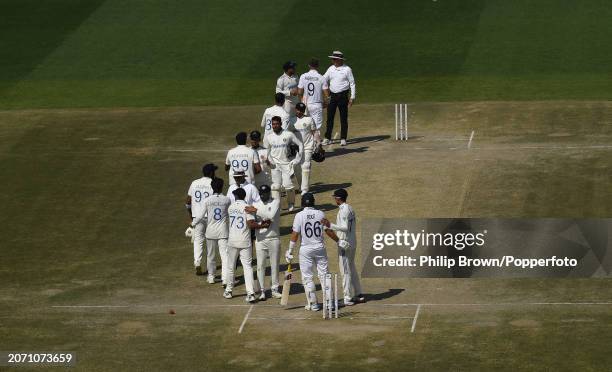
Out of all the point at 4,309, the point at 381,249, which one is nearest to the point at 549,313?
the point at 381,249

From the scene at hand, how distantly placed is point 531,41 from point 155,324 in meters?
23.8

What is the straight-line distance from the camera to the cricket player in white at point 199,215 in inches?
1164

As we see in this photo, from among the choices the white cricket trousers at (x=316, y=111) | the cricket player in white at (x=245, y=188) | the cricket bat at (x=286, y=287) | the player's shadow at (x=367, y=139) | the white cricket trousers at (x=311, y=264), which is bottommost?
the cricket bat at (x=286, y=287)

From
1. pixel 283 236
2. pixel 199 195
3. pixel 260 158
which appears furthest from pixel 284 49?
pixel 199 195

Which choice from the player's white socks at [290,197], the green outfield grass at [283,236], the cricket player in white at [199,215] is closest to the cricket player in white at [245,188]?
the cricket player in white at [199,215]

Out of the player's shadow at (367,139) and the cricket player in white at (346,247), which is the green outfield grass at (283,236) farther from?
the cricket player in white at (346,247)

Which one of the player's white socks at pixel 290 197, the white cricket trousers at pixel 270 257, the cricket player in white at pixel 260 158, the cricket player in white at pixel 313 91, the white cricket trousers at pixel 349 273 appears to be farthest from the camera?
the cricket player in white at pixel 313 91

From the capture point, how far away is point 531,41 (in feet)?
156

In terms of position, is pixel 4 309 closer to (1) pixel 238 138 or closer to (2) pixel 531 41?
(1) pixel 238 138

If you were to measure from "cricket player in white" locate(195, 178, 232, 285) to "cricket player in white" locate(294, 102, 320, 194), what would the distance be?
15.6 feet

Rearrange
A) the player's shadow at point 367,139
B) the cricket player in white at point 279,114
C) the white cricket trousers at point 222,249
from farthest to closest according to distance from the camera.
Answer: the player's shadow at point 367,139 < the cricket player in white at point 279,114 < the white cricket trousers at point 222,249

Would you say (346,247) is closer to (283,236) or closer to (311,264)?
(311,264)

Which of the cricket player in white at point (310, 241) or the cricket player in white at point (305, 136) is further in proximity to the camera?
the cricket player in white at point (305, 136)

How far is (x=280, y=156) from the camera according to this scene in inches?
1287
